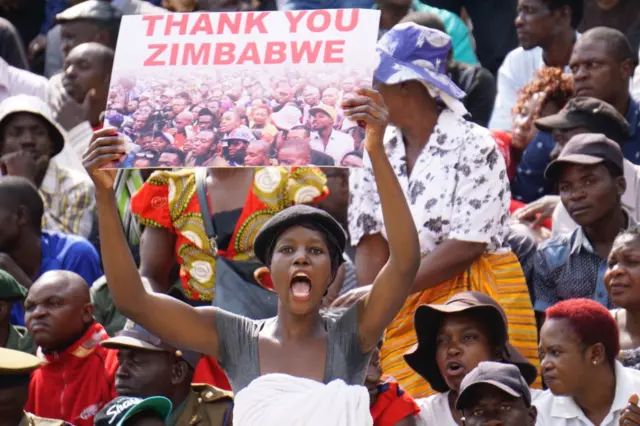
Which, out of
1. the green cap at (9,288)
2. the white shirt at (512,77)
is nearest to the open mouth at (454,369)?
the green cap at (9,288)

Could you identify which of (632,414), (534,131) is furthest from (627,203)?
(632,414)

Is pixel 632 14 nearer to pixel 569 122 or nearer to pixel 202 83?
pixel 569 122

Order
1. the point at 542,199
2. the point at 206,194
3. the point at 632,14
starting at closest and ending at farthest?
1. the point at 206,194
2. the point at 542,199
3. the point at 632,14

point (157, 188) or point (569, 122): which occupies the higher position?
point (569, 122)

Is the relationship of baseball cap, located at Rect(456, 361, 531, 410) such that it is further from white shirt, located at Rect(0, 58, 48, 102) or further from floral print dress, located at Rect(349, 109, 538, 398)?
white shirt, located at Rect(0, 58, 48, 102)

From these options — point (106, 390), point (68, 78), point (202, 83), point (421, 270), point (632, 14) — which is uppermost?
point (632, 14)

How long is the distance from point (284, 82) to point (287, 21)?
24 centimetres

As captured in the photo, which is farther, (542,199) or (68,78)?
(68,78)

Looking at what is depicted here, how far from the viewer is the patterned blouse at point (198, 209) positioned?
6.86 metres

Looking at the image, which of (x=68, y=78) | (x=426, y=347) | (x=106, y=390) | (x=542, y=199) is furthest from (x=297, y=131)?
(x=68, y=78)

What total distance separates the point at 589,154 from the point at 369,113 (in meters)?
2.63

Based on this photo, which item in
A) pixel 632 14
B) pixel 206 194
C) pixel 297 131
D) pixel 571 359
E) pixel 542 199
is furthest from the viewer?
pixel 632 14

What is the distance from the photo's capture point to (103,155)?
17.1 feet

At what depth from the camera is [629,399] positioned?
19.3 ft
